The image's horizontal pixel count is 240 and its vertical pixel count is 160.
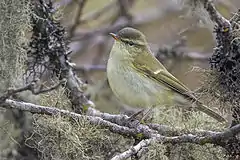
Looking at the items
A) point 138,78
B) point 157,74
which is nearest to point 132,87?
point 138,78

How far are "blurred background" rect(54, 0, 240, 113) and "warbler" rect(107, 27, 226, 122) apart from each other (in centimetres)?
20

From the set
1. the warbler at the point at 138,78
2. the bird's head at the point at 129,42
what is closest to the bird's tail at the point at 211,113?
the warbler at the point at 138,78

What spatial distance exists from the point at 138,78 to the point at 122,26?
5.16 ft

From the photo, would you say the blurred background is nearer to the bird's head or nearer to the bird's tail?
the bird's head

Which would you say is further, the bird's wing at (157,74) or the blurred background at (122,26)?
the blurred background at (122,26)

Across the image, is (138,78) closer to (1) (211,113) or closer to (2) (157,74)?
(2) (157,74)

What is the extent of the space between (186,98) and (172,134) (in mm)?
464

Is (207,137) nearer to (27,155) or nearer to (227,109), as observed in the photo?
(227,109)

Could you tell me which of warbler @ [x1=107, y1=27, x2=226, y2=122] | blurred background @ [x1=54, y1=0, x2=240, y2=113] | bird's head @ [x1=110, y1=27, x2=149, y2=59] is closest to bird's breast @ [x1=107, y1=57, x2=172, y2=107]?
warbler @ [x1=107, y1=27, x2=226, y2=122]

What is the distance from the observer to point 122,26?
16.9 feet

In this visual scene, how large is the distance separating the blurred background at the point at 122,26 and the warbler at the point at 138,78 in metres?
0.20

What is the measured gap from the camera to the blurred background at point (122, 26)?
4680mm

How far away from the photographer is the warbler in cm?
357

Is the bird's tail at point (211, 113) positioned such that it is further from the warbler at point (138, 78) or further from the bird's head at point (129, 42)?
the bird's head at point (129, 42)
